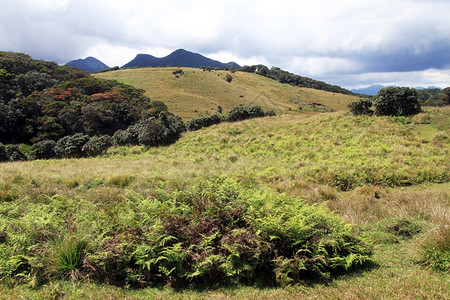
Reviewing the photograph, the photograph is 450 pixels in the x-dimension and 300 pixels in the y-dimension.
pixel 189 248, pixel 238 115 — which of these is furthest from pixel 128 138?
pixel 189 248

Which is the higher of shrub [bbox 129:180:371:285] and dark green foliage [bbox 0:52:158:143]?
dark green foliage [bbox 0:52:158:143]

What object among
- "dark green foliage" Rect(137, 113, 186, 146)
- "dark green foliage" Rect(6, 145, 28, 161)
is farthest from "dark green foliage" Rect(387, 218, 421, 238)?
"dark green foliage" Rect(6, 145, 28, 161)

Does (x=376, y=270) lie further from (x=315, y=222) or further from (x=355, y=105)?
(x=355, y=105)

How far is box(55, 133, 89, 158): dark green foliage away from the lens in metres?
31.7

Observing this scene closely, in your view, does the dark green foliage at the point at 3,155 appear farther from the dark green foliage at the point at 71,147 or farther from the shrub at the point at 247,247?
the shrub at the point at 247,247

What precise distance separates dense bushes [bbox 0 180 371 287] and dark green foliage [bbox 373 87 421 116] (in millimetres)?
20567

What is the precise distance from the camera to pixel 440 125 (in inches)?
688

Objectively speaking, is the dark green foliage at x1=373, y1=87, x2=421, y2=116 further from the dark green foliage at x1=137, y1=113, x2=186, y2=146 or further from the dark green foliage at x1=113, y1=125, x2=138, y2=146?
the dark green foliage at x1=113, y1=125, x2=138, y2=146

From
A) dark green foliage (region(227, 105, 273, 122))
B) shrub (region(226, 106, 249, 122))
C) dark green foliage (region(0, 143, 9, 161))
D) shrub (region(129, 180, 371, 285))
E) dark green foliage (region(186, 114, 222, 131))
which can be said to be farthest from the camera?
shrub (region(226, 106, 249, 122))

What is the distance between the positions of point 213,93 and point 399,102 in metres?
68.8

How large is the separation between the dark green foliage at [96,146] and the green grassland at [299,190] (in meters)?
4.48

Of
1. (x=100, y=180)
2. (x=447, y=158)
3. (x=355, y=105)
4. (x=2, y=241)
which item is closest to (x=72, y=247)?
(x=2, y=241)

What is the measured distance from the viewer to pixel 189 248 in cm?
461

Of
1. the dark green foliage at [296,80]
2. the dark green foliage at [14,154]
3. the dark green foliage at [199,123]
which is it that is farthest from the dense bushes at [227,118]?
the dark green foliage at [296,80]
